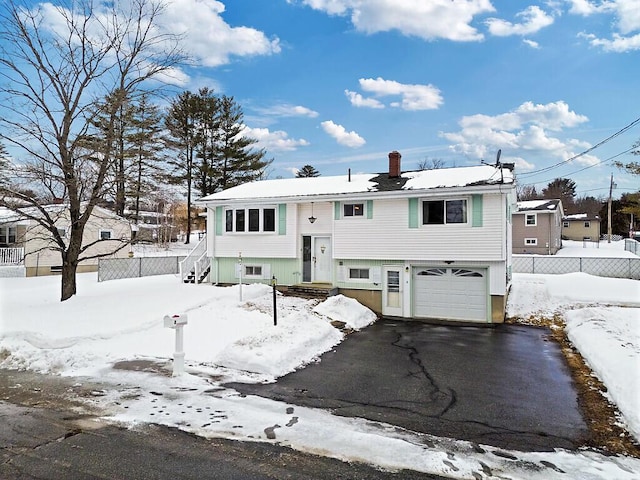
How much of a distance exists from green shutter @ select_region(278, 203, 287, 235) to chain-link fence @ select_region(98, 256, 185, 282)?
9.62m

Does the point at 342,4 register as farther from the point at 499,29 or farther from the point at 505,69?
the point at 505,69

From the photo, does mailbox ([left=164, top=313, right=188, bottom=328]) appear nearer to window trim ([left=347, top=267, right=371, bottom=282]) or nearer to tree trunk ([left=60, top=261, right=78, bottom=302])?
tree trunk ([left=60, top=261, right=78, bottom=302])

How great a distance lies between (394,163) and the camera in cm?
1712

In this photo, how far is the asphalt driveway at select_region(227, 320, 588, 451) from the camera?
5.41 meters

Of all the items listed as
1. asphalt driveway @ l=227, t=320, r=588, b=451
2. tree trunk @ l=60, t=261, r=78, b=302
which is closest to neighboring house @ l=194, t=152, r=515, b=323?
asphalt driveway @ l=227, t=320, r=588, b=451

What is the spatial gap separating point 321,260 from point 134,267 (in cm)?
1167

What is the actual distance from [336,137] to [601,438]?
26.0 metres

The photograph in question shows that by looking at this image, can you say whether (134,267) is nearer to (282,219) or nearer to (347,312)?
(282,219)

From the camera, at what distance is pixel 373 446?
14.9ft

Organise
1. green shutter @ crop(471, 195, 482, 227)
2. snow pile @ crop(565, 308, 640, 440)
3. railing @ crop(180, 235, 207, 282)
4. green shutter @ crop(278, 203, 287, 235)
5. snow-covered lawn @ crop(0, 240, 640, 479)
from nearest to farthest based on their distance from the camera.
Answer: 1. snow-covered lawn @ crop(0, 240, 640, 479)
2. snow pile @ crop(565, 308, 640, 440)
3. green shutter @ crop(471, 195, 482, 227)
4. green shutter @ crop(278, 203, 287, 235)
5. railing @ crop(180, 235, 207, 282)

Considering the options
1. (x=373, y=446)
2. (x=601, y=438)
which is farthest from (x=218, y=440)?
(x=601, y=438)

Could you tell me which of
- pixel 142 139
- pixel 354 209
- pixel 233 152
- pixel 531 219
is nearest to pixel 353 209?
pixel 354 209

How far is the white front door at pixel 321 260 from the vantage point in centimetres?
1675

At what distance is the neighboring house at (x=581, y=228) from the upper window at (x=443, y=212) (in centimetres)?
4221
